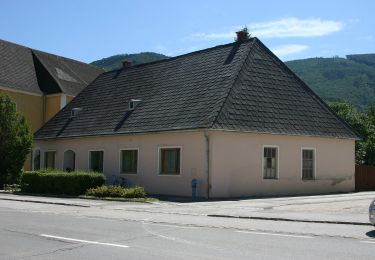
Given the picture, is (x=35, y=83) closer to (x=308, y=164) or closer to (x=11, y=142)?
(x=11, y=142)

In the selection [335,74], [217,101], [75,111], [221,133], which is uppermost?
[335,74]

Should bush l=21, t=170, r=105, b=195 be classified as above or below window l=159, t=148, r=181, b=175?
below

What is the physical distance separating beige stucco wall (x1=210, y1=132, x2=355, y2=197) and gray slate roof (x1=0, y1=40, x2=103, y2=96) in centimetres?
2223

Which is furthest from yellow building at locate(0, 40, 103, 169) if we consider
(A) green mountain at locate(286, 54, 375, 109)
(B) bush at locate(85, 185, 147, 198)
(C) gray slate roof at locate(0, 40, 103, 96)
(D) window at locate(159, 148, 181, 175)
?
(A) green mountain at locate(286, 54, 375, 109)

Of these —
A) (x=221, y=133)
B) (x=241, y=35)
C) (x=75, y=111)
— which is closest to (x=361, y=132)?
(x=241, y=35)

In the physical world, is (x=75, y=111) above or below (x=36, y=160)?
above

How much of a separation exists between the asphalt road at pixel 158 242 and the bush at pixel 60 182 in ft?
39.3

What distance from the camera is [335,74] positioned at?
10731cm

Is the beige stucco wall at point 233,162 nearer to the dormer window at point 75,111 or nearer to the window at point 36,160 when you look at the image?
the dormer window at point 75,111

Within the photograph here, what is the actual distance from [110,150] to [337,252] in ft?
71.0

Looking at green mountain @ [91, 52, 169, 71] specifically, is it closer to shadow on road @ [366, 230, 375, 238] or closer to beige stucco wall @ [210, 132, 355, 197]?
beige stucco wall @ [210, 132, 355, 197]

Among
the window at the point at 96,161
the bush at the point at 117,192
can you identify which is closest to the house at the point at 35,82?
the window at the point at 96,161

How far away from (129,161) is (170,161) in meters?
3.24

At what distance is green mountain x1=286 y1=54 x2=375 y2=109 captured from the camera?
322ft
